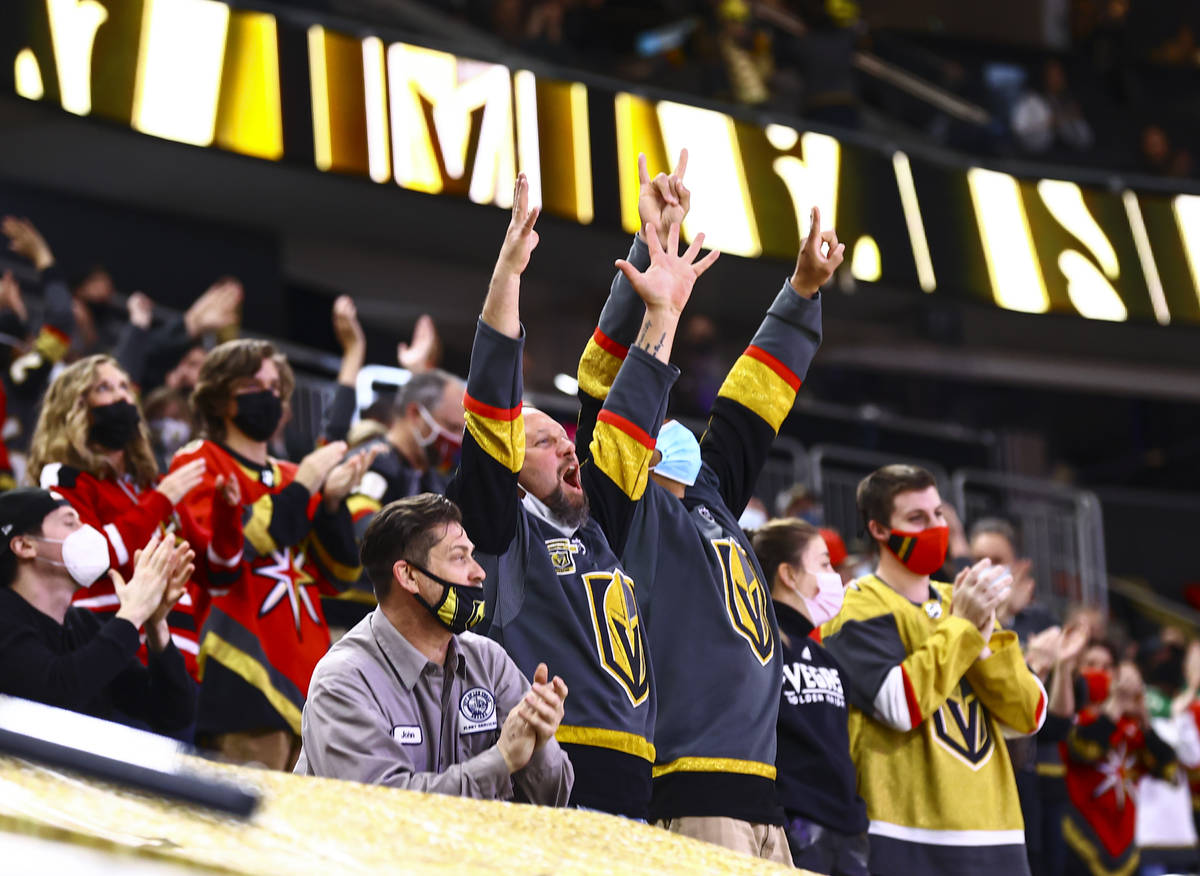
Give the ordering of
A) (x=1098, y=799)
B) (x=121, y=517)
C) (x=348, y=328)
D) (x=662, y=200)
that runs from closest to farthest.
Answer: (x=662, y=200)
(x=121, y=517)
(x=348, y=328)
(x=1098, y=799)

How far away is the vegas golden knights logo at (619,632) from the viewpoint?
334 centimetres

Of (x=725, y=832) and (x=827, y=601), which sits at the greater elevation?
(x=827, y=601)

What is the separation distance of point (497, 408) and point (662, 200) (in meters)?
0.85

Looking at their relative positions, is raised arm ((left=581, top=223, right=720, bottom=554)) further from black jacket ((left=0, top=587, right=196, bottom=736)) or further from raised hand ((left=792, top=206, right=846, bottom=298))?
black jacket ((left=0, top=587, right=196, bottom=736))

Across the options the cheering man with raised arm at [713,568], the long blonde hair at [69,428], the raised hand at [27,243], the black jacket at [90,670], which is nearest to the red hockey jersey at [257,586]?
the long blonde hair at [69,428]

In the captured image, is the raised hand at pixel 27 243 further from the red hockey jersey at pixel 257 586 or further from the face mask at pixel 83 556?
the face mask at pixel 83 556

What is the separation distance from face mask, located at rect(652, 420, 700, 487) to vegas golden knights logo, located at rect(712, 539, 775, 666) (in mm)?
232

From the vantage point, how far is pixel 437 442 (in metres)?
5.33

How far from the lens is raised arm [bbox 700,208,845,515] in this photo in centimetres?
412

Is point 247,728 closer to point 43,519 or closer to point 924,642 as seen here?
point 43,519

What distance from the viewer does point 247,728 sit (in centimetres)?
441

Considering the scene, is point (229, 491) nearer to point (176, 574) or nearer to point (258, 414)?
point (258, 414)

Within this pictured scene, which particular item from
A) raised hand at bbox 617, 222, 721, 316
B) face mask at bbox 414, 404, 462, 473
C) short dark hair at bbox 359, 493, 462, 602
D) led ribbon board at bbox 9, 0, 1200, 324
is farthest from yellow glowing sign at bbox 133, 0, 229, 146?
short dark hair at bbox 359, 493, 462, 602

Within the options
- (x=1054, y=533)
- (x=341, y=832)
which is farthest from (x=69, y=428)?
(x=1054, y=533)
